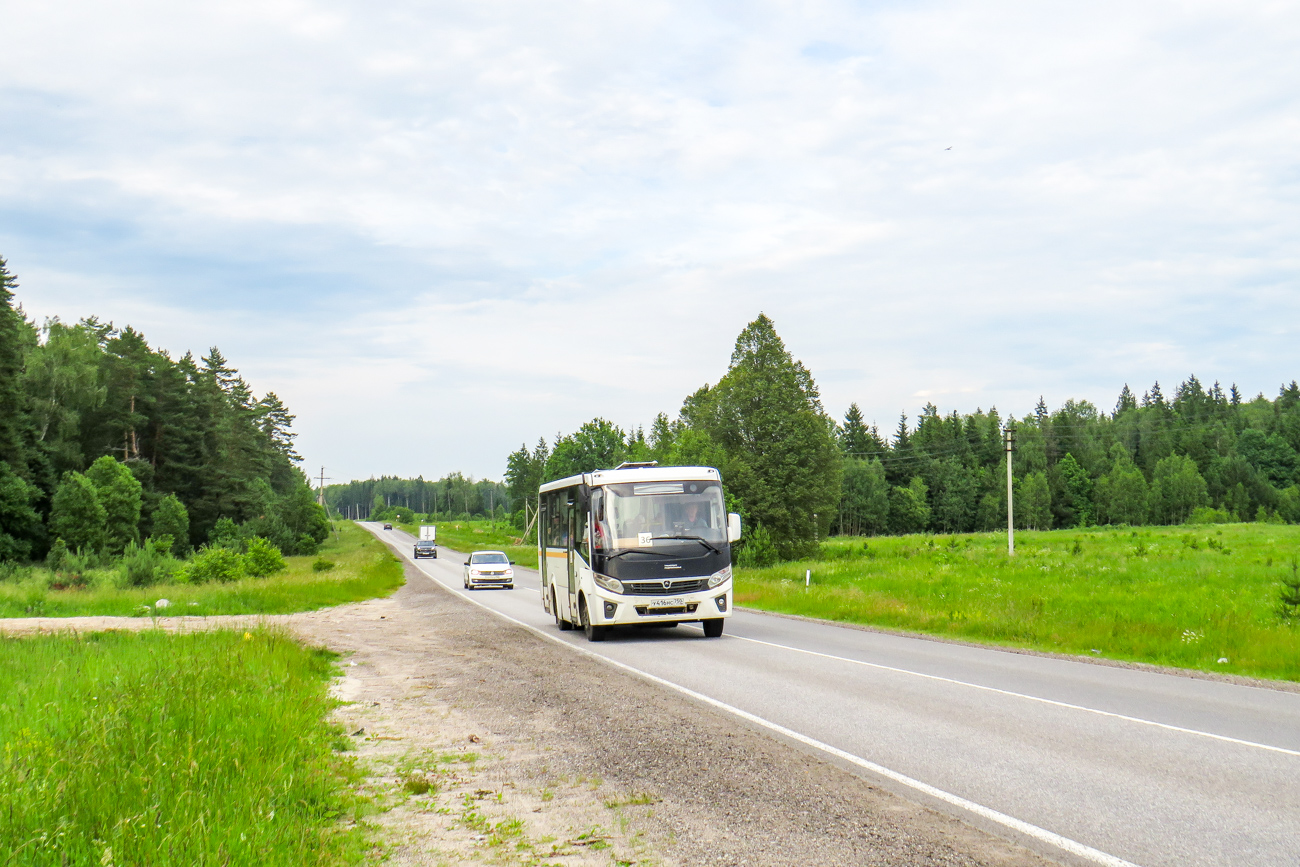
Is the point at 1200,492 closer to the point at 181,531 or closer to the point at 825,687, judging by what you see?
the point at 181,531

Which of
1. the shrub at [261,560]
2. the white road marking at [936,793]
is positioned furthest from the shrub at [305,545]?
the white road marking at [936,793]

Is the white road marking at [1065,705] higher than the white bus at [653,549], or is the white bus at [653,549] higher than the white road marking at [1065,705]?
the white bus at [653,549]

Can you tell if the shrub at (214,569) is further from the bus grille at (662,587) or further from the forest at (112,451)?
the bus grille at (662,587)

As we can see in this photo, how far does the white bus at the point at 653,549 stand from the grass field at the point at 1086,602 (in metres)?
5.72

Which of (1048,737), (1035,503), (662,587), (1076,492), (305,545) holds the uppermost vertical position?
(1076,492)

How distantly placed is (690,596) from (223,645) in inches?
314

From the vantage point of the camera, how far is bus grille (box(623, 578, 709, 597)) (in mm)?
16203

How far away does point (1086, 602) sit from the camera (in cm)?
2050

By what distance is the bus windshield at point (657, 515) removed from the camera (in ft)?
53.6

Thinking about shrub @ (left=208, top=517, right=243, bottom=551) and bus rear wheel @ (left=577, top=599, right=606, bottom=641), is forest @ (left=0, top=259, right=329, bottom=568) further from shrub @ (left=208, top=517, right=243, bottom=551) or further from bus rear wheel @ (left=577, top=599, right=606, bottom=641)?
bus rear wheel @ (left=577, top=599, right=606, bottom=641)

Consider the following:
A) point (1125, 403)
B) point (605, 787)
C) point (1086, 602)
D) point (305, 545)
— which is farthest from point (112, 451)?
point (1125, 403)

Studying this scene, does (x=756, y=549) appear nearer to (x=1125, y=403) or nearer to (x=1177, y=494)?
(x=1177, y=494)

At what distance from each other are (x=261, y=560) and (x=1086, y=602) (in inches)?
1328

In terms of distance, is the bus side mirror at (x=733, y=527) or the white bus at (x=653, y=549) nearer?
the white bus at (x=653, y=549)
